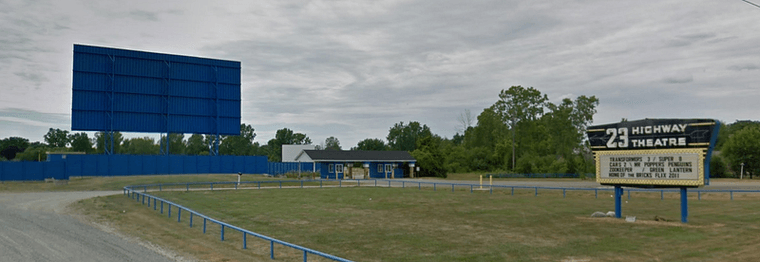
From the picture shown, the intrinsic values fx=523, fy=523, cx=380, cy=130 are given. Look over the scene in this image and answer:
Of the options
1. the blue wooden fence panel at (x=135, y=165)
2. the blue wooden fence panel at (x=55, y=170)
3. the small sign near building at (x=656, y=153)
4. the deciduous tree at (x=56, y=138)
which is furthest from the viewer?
the deciduous tree at (x=56, y=138)

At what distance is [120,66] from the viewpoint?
215 ft

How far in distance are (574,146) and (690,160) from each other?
244ft

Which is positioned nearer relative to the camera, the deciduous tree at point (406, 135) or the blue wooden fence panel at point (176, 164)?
the blue wooden fence panel at point (176, 164)

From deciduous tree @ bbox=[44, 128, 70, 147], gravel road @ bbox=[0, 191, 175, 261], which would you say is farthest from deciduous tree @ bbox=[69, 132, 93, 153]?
gravel road @ bbox=[0, 191, 175, 261]

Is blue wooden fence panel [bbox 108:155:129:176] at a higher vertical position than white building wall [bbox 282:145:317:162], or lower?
lower

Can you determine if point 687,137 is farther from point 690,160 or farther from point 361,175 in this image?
point 361,175

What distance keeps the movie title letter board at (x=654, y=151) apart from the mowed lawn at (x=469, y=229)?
2.09 meters

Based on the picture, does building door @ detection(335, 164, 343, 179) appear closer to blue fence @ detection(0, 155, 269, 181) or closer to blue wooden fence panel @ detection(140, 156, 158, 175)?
blue fence @ detection(0, 155, 269, 181)

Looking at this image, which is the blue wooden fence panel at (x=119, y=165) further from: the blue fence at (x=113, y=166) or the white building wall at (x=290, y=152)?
the white building wall at (x=290, y=152)

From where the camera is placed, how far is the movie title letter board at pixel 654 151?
23578mm

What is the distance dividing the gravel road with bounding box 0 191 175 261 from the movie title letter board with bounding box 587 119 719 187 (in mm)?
21791

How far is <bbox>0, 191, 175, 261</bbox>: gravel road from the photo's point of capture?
15125mm

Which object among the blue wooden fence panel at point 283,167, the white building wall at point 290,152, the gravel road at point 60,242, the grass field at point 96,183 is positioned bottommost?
the grass field at point 96,183

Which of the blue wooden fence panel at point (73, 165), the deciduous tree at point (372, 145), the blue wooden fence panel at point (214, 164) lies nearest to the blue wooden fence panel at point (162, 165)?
the blue wooden fence panel at point (214, 164)
